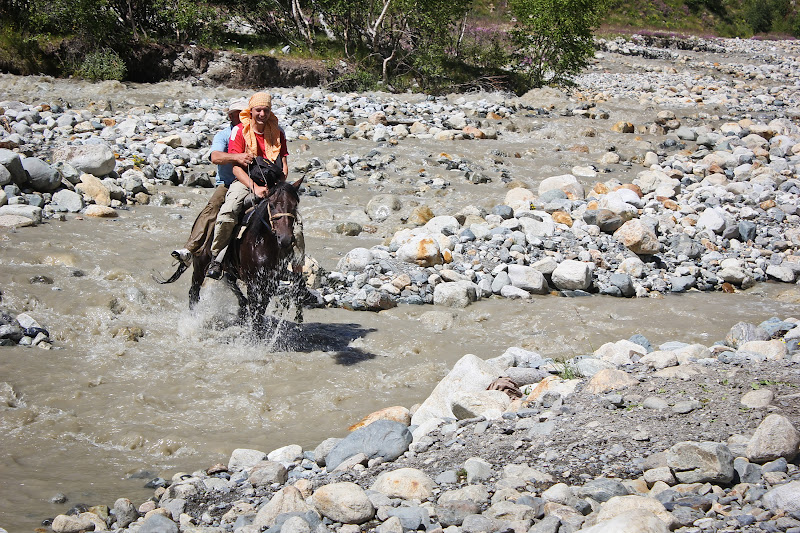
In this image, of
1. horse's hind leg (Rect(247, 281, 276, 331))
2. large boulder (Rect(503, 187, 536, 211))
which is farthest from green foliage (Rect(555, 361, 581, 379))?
large boulder (Rect(503, 187, 536, 211))

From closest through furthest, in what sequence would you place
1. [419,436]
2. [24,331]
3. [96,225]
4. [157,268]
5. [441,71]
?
[419,436] → [24,331] → [157,268] → [96,225] → [441,71]

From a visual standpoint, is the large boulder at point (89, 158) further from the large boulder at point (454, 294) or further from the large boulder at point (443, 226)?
the large boulder at point (454, 294)

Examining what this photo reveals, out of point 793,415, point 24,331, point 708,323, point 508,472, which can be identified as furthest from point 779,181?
point 24,331

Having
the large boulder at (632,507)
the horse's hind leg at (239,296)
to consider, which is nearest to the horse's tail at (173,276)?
the horse's hind leg at (239,296)

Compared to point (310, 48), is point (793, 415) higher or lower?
lower

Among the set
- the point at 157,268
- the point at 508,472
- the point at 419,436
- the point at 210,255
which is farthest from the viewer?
the point at 157,268

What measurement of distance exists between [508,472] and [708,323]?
4958 millimetres

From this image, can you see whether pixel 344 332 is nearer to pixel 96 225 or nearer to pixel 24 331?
pixel 24 331

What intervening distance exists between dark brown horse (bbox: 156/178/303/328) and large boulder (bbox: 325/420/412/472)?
2.13m

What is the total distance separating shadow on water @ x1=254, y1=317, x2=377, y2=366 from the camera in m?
6.68

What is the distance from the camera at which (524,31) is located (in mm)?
21719

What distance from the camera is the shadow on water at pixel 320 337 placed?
6680 millimetres

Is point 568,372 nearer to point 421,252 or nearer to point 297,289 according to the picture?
point 297,289

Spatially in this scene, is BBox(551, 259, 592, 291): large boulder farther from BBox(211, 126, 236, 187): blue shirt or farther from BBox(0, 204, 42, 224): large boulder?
BBox(0, 204, 42, 224): large boulder
